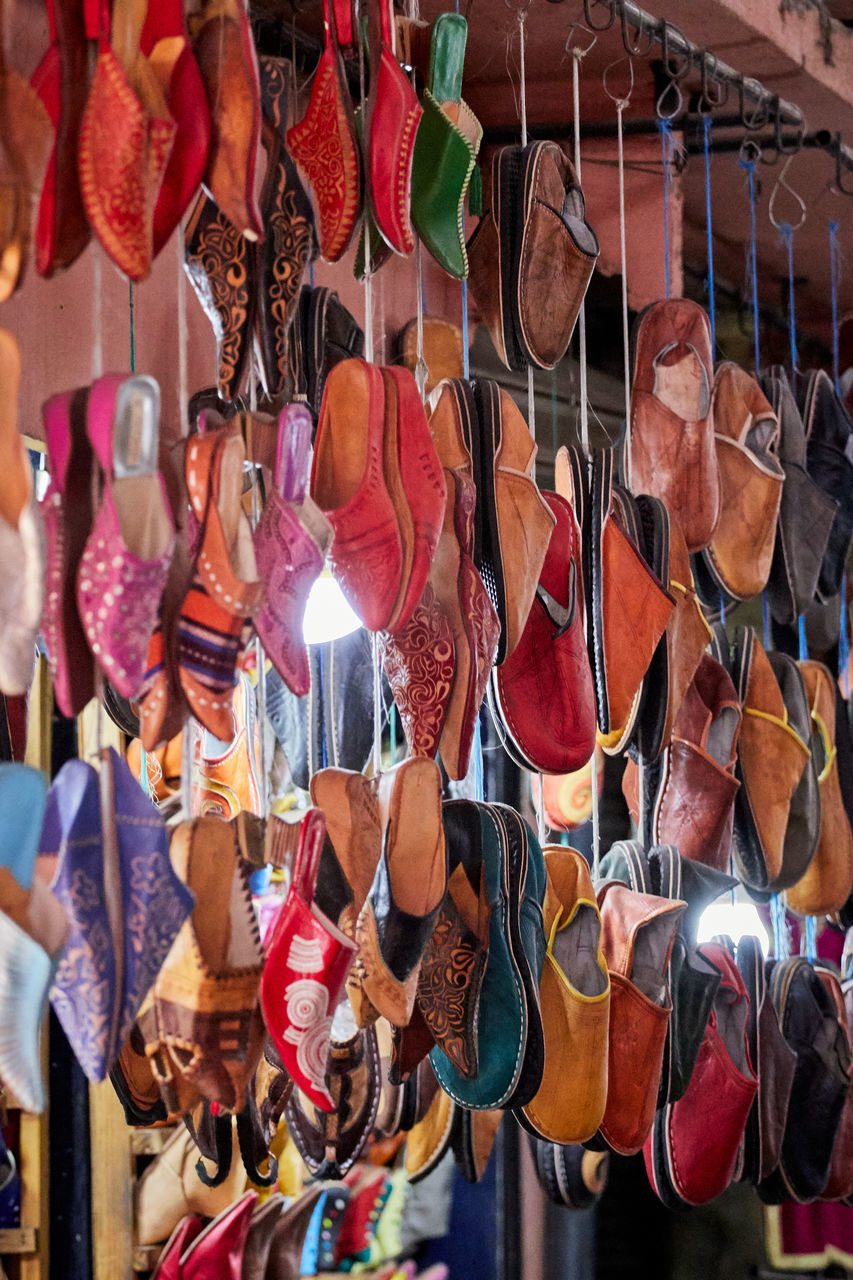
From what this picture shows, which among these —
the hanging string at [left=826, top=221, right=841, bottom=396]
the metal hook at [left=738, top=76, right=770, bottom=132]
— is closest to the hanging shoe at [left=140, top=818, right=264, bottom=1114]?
the metal hook at [left=738, top=76, right=770, bottom=132]

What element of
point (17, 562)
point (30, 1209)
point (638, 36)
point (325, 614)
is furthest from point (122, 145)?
point (30, 1209)

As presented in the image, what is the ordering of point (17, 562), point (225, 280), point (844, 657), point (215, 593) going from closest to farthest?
point (17, 562) → point (215, 593) → point (225, 280) → point (844, 657)

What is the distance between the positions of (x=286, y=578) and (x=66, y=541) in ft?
0.57

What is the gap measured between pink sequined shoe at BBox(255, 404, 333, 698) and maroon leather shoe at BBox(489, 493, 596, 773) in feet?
1.08

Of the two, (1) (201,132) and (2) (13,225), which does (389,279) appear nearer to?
(1) (201,132)

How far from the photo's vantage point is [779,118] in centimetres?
194

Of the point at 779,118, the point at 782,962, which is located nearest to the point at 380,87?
the point at 779,118

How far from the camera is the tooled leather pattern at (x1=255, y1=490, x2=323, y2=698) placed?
1.07 m

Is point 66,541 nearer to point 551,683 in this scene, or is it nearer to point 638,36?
point 551,683

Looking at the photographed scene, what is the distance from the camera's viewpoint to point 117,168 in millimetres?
975

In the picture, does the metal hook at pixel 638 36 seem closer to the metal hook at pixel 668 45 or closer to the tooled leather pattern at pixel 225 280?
the metal hook at pixel 668 45

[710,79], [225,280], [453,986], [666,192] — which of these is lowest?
[453,986]

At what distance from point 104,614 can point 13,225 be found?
23 centimetres

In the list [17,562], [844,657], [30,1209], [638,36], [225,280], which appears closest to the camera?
[17,562]
